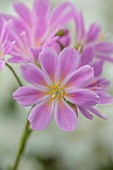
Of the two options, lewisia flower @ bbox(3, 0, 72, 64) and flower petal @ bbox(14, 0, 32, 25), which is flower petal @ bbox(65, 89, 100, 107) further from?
flower petal @ bbox(14, 0, 32, 25)

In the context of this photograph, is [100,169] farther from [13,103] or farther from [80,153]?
[13,103]

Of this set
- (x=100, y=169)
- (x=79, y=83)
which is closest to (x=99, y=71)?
(x=79, y=83)

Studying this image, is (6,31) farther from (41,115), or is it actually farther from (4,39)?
(41,115)

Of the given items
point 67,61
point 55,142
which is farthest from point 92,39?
point 55,142

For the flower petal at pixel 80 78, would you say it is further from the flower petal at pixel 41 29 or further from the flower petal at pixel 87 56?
the flower petal at pixel 41 29

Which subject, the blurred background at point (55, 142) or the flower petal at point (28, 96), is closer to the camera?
the flower petal at point (28, 96)

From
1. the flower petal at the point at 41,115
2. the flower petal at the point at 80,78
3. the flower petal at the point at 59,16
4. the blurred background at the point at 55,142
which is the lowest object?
the blurred background at the point at 55,142

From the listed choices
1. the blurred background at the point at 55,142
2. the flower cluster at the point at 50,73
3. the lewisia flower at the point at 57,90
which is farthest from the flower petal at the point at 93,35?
the blurred background at the point at 55,142
